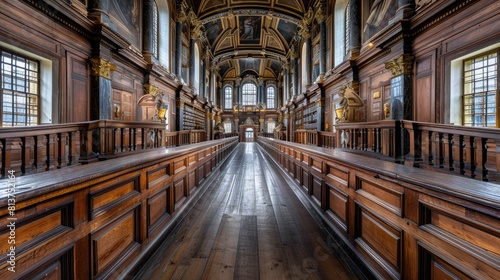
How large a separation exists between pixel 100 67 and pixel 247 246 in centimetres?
664

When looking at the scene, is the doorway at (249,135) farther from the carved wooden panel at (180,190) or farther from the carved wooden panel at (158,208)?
the carved wooden panel at (158,208)

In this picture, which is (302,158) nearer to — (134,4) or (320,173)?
(320,173)

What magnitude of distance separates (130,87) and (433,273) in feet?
31.0

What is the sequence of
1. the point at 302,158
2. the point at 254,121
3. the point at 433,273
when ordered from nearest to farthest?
the point at 433,273
the point at 302,158
the point at 254,121

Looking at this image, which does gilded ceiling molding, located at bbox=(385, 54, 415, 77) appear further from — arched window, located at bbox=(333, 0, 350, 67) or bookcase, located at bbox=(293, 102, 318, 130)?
bookcase, located at bbox=(293, 102, 318, 130)

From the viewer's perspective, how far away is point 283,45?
19922mm

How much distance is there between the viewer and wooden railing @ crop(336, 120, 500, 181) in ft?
9.88

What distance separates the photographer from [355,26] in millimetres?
8664

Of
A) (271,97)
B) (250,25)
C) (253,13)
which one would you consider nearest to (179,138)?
(253,13)

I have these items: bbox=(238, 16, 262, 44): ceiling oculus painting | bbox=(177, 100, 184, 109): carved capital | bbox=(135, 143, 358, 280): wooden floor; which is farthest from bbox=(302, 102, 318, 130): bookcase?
bbox=(135, 143, 358, 280): wooden floor

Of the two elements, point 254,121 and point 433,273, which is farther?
point 254,121

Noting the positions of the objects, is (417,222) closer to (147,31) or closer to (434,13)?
(434,13)

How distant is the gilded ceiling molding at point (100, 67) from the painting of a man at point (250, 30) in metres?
14.7

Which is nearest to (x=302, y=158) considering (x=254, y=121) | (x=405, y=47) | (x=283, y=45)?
(x=405, y=47)
